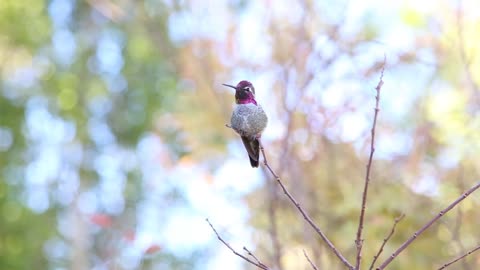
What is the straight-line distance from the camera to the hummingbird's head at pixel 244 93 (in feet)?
7.31

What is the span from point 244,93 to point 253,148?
225 millimetres

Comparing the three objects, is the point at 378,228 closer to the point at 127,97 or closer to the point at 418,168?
the point at 418,168

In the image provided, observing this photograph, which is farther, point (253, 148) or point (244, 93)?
point (253, 148)

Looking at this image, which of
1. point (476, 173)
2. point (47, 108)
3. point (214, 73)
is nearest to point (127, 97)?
point (47, 108)

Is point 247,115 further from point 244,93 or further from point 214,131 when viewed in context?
point 214,131

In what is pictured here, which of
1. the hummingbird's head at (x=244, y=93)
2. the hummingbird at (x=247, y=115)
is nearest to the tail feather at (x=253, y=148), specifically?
the hummingbird at (x=247, y=115)

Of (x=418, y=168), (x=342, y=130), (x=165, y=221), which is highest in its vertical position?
(x=165, y=221)

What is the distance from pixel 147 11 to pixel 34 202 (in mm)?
3414

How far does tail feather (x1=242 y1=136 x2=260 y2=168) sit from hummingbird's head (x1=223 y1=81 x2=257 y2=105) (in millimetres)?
135

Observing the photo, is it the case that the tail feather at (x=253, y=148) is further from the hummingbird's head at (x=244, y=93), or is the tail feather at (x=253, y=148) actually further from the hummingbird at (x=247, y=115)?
the hummingbird's head at (x=244, y=93)

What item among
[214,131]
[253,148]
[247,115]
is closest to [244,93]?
[247,115]

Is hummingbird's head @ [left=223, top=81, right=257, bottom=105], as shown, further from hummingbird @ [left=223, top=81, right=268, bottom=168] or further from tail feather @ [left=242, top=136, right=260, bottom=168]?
tail feather @ [left=242, top=136, right=260, bottom=168]

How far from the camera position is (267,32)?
5.53 meters

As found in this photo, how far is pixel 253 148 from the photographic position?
2.36 metres
